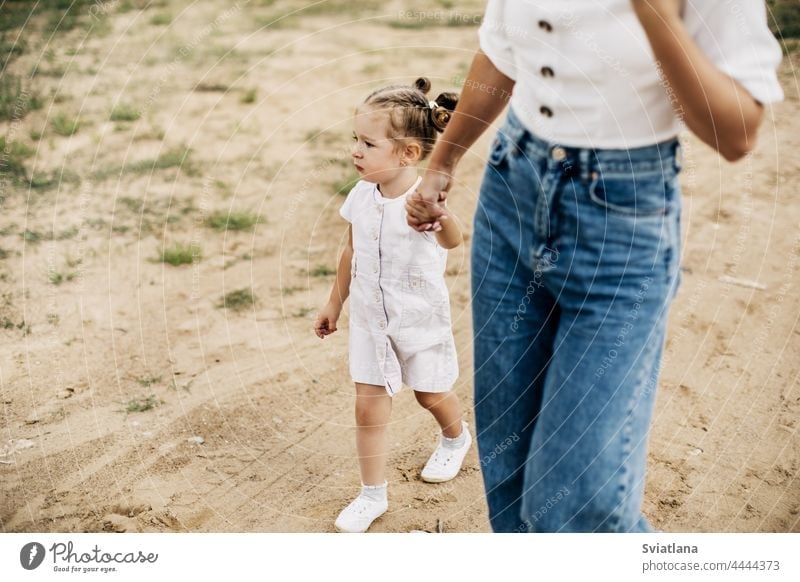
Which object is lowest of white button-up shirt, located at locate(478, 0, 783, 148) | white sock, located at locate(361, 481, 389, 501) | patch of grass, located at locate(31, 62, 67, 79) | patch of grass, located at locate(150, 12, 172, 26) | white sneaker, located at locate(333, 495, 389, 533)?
white sneaker, located at locate(333, 495, 389, 533)

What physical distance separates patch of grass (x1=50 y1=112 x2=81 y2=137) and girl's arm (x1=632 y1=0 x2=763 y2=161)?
3709 millimetres

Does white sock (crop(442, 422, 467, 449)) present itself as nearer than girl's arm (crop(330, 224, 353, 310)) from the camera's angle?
A: No

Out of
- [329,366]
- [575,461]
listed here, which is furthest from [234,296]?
[575,461]

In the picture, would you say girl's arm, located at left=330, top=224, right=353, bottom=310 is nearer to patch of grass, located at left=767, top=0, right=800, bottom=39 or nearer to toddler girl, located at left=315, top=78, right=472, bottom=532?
toddler girl, located at left=315, top=78, right=472, bottom=532

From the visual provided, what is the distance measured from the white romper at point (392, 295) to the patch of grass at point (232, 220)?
1.66 metres

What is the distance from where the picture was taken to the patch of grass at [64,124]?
446cm

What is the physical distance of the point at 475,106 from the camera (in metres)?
1.67

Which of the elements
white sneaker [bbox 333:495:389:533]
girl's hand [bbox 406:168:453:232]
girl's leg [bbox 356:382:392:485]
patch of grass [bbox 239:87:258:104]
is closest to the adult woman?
girl's hand [bbox 406:168:453:232]

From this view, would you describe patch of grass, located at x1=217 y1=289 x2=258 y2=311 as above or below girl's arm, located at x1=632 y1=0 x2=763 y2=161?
below

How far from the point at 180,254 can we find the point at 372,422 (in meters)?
1.58

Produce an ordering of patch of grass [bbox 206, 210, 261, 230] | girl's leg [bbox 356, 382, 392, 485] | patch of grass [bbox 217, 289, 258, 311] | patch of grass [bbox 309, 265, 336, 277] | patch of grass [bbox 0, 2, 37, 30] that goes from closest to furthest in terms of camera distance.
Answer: girl's leg [bbox 356, 382, 392, 485] → patch of grass [bbox 217, 289, 258, 311] → patch of grass [bbox 309, 265, 336, 277] → patch of grass [bbox 206, 210, 261, 230] → patch of grass [bbox 0, 2, 37, 30]

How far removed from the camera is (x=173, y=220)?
12.8ft

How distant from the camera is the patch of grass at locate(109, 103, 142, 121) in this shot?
15.5 ft
